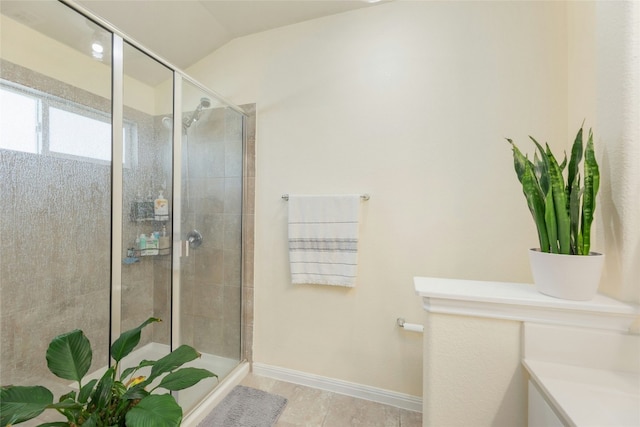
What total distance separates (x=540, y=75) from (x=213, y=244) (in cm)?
205

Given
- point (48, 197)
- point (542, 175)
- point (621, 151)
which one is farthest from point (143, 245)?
point (621, 151)

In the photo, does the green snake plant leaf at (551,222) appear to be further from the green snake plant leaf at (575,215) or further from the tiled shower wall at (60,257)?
the tiled shower wall at (60,257)

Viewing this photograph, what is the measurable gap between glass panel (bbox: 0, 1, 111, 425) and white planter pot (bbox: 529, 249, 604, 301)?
1676 mm

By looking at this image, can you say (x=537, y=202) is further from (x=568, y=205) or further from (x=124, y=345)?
(x=124, y=345)

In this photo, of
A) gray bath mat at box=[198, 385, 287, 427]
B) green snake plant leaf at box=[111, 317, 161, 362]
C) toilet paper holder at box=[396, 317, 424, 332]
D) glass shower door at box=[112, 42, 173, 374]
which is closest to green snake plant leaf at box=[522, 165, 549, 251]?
toilet paper holder at box=[396, 317, 424, 332]

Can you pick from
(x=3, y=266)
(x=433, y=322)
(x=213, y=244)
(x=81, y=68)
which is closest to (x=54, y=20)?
(x=81, y=68)

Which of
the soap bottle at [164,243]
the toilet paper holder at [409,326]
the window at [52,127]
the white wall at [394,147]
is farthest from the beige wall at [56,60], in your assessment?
the toilet paper holder at [409,326]

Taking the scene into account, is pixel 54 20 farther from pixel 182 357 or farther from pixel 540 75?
pixel 540 75

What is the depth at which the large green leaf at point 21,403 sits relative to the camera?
601 millimetres

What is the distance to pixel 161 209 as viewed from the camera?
1382mm

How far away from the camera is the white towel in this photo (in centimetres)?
153

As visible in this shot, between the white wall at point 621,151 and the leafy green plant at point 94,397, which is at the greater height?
the white wall at point 621,151

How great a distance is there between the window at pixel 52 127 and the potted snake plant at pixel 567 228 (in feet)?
5.47

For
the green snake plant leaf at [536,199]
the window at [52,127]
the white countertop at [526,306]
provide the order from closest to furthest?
the white countertop at [526,306] → the green snake plant leaf at [536,199] → the window at [52,127]
